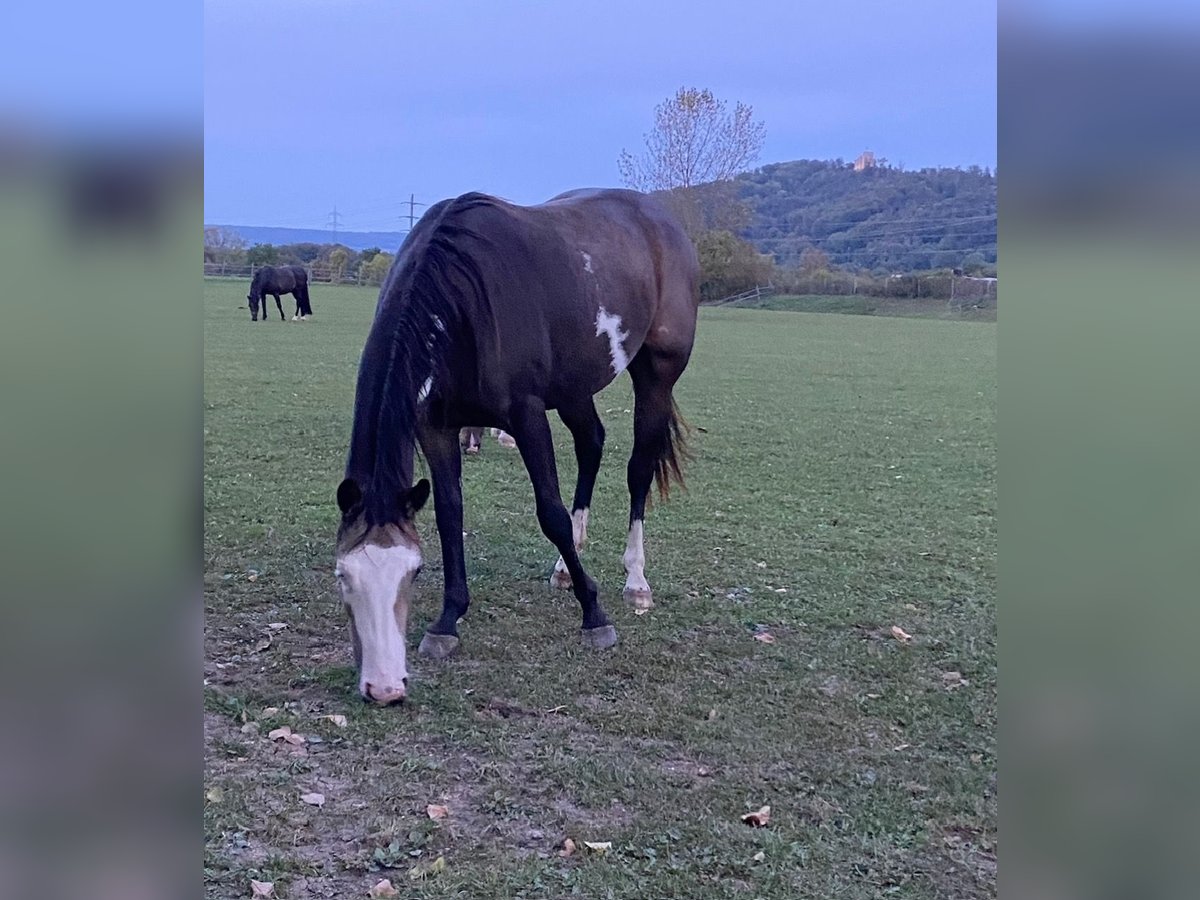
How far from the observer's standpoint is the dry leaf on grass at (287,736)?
11.1 ft

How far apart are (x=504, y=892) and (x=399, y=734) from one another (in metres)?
1.05

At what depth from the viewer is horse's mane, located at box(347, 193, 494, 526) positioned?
3510mm

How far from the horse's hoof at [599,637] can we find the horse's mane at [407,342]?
1.36 m

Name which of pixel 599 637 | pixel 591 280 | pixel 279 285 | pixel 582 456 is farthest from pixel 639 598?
pixel 279 285

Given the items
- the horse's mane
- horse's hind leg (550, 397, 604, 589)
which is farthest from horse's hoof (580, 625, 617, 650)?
the horse's mane

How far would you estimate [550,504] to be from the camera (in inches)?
177

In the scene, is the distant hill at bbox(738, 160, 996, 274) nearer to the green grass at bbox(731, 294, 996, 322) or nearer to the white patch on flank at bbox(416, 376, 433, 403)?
the green grass at bbox(731, 294, 996, 322)

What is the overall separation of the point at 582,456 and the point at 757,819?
9.29 ft

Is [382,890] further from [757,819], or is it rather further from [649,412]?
[649,412]

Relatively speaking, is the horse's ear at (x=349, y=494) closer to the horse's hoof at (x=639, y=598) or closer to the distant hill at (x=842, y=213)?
the horse's hoof at (x=639, y=598)

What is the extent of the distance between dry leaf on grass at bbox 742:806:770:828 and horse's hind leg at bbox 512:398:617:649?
1.54 meters
